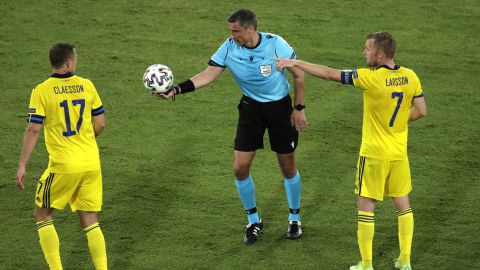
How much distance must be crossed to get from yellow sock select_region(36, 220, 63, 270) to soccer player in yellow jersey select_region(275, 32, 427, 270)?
2175mm

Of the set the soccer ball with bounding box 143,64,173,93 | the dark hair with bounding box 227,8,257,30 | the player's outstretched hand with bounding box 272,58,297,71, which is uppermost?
the dark hair with bounding box 227,8,257,30

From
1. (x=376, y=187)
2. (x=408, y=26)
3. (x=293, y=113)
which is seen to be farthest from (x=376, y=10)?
(x=376, y=187)

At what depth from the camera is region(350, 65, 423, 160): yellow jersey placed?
6754 mm

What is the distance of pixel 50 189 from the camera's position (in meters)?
6.76

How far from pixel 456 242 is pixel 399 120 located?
4.95ft

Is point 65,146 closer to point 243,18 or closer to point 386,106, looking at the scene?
point 243,18

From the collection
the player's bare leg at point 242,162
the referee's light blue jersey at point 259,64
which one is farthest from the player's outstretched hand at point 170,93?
the player's bare leg at point 242,162

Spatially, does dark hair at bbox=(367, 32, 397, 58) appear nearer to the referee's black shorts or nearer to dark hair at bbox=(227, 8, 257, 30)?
dark hair at bbox=(227, 8, 257, 30)

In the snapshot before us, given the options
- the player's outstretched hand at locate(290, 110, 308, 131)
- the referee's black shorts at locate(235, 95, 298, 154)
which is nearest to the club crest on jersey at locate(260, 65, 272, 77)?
the referee's black shorts at locate(235, 95, 298, 154)

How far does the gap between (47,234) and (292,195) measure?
2275mm

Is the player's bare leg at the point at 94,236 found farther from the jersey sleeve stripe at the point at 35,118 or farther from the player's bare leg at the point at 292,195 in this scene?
the player's bare leg at the point at 292,195

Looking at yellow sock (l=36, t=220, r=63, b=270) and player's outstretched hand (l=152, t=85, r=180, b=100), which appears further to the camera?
player's outstretched hand (l=152, t=85, r=180, b=100)

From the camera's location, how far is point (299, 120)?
304 inches

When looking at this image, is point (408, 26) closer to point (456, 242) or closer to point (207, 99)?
point (207, 99)
